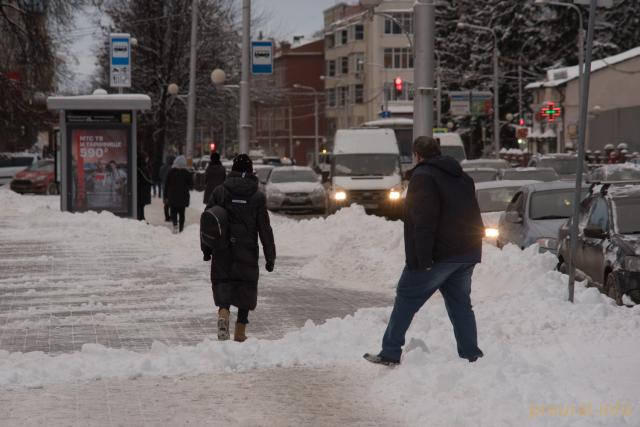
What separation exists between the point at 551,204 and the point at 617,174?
9525 mm

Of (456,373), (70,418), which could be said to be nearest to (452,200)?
(456,373)

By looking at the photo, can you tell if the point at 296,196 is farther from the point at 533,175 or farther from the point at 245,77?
the point at 533,175

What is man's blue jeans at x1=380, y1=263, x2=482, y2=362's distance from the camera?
891 centimetres

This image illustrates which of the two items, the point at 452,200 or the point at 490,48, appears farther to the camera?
the point at 490,48

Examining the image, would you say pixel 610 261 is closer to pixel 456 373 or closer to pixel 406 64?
pixel 456 373

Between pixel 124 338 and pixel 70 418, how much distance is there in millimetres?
3753

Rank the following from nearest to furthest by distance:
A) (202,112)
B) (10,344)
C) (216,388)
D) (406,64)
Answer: (216,388) → (10,344) → (202,112) → (406,64)

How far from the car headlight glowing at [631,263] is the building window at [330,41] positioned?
372ft

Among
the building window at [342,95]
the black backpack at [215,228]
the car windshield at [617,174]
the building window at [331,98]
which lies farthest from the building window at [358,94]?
the black backpack at [215,228]

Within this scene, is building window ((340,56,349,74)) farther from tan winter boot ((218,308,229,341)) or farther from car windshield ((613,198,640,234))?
tan winter boot ((218,308,229,341))

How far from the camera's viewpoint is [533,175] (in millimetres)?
27391

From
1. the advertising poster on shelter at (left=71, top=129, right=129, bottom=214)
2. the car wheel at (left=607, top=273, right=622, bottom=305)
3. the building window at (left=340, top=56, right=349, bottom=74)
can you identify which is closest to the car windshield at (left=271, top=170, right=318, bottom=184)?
the advertising poster on shelter at (left=71, top=129, right=129, bottom=214)

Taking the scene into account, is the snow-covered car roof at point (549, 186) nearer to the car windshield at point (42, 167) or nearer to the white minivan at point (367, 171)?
the white minivan at point (367, 171)

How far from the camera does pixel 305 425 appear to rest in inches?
296
